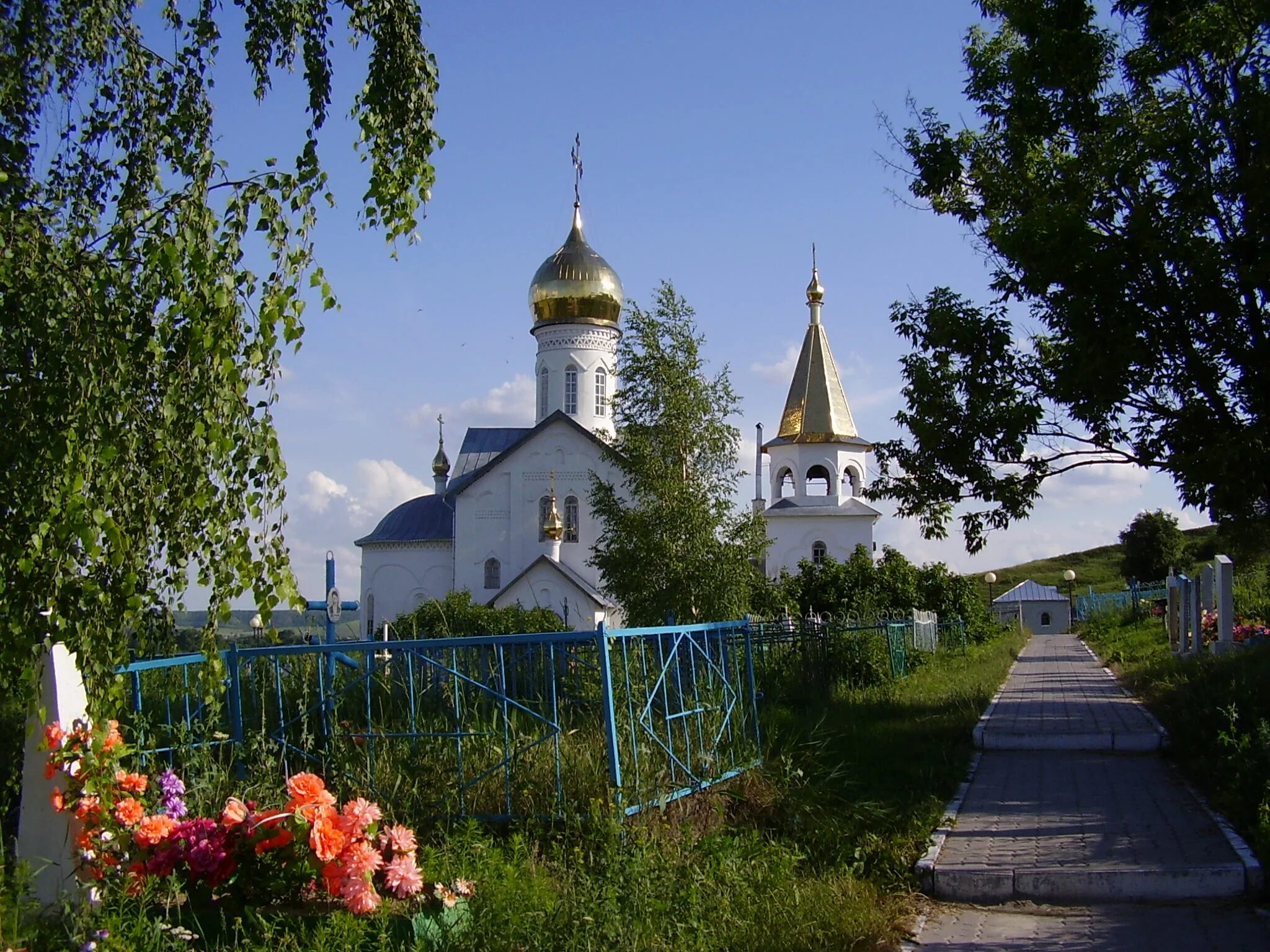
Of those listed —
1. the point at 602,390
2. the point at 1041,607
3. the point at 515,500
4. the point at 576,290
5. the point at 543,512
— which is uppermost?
the point at 576,290

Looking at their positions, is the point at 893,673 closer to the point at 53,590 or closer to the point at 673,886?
the point at 673,886

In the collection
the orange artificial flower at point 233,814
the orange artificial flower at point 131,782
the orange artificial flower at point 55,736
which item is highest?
the orange artificial flower at point 55,736

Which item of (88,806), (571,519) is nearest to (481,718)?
(88,806)

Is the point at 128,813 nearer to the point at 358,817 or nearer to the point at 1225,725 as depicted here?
the point at 358,817

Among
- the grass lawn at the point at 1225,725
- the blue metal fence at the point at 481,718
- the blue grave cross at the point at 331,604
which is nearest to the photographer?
the blue metal fence at the point at 481,718

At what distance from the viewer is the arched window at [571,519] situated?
126 ft

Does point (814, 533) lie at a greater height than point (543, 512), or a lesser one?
lesser

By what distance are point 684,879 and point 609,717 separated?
99 centimetres

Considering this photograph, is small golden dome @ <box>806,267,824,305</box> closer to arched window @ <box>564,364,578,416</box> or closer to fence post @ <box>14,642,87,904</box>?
arched window @ <box>564,364,578,416</box>

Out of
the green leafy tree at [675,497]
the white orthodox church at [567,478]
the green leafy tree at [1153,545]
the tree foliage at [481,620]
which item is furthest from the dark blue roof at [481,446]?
the green leafy tree at [1153,545]

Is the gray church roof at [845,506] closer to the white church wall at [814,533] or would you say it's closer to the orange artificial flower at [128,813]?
the white church wall at [814,533]

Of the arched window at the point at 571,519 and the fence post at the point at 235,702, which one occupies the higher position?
the arched window at the point at 571,519

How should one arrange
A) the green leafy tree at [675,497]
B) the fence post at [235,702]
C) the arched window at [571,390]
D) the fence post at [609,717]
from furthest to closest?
the arched window at [571,390] < the green leafy tree at [675,497] < the fence post at [235,702] < the fence post at [609,717]

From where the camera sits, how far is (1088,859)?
661cm
